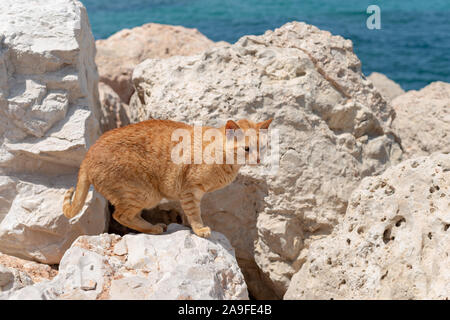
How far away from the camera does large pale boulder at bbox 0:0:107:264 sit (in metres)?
3.36

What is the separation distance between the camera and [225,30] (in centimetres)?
824

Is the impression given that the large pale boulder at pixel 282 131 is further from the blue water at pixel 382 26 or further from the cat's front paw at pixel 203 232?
the blue water at pixel 382 26

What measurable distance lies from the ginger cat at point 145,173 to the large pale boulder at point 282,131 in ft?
1.71

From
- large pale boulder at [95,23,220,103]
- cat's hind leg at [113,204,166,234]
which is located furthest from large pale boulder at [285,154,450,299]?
large pale boulder at [95,23,220,103]

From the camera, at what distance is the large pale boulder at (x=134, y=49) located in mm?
5750

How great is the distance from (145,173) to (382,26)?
6.35 m

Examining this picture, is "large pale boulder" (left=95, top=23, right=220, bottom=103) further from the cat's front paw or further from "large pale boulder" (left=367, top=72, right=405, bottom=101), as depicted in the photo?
the cat's front paw

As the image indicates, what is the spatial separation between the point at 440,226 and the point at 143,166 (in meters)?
1.80

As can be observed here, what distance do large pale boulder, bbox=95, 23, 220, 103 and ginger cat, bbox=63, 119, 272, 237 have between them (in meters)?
2.86

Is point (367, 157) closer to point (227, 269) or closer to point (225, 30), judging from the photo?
point (227, 269)

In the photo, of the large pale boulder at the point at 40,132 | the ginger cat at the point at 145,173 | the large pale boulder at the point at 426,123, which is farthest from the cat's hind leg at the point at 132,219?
the large pale boulder at the point at 426,123

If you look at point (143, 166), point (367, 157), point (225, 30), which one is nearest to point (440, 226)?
point (367, 157)

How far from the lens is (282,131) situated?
3.55 m

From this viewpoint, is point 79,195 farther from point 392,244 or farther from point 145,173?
point 392,244
